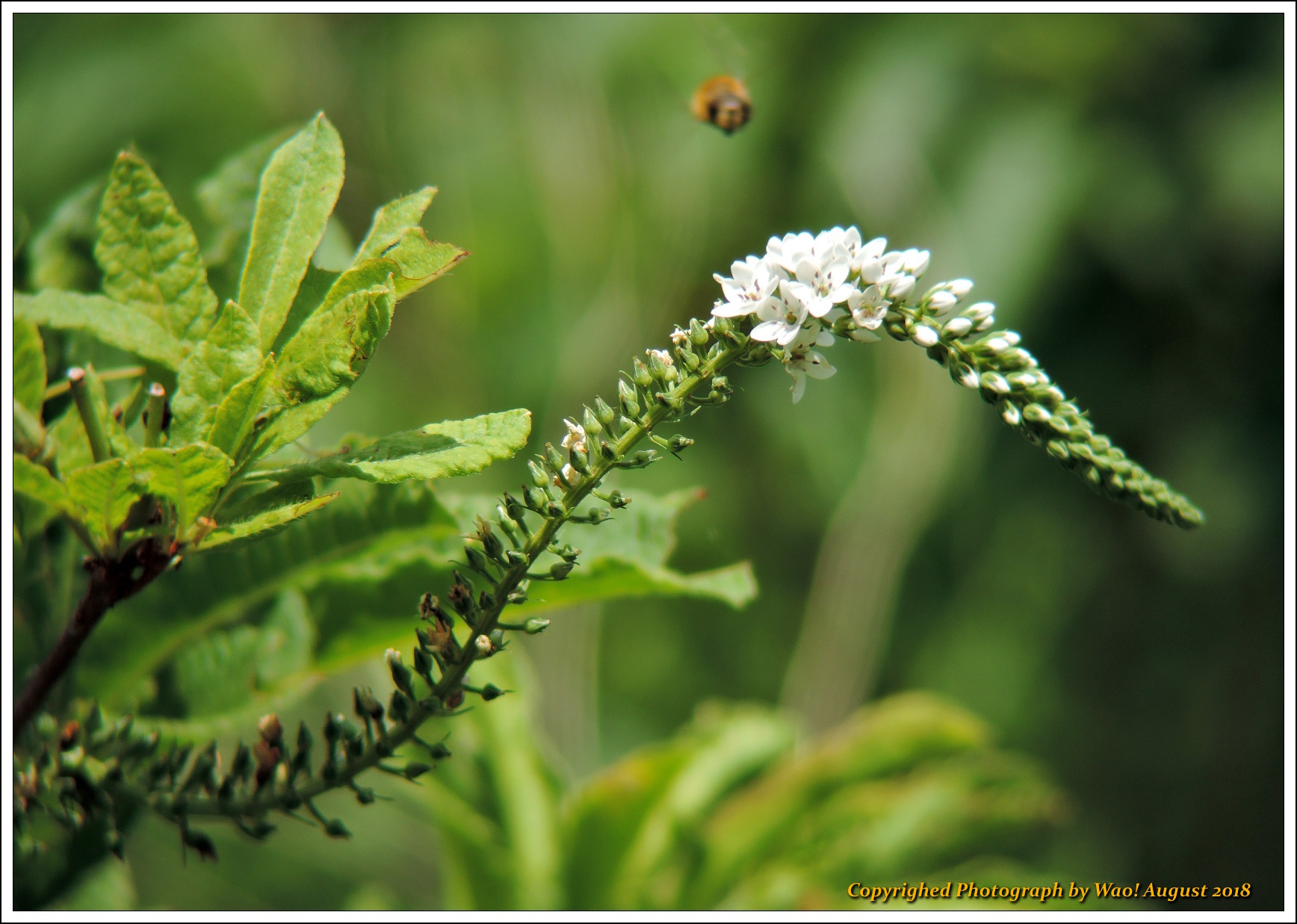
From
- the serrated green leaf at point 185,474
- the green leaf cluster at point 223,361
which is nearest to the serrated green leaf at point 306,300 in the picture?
the green leaf cluster at point 223,361

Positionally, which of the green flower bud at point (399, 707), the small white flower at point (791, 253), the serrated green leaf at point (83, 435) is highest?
the small white flower at point (791, 253)

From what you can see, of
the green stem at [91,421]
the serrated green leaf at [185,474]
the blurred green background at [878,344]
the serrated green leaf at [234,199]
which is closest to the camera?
the serrated green leaf at [185,474]

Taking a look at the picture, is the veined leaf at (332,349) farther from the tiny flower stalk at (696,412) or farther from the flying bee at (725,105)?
the flying bee at (725,105)

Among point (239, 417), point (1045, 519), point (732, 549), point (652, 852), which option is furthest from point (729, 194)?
point (239, 417)

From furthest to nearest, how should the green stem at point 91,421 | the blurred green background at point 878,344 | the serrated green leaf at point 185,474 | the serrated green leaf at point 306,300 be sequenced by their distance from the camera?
the blurred green background at point 878,344, the serrated green leaf at point 306,300, the green stem at point 91,421, the serrated green leaf at point 185,474

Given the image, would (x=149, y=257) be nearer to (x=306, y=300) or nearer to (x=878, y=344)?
(x=306, y=300)

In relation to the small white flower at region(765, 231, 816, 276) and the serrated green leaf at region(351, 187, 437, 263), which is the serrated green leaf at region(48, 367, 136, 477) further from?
the small white flower at region(765, 231, 816, 276)

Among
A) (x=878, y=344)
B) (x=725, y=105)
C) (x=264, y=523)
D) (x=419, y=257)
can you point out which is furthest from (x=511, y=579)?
(x=878, y=344)
